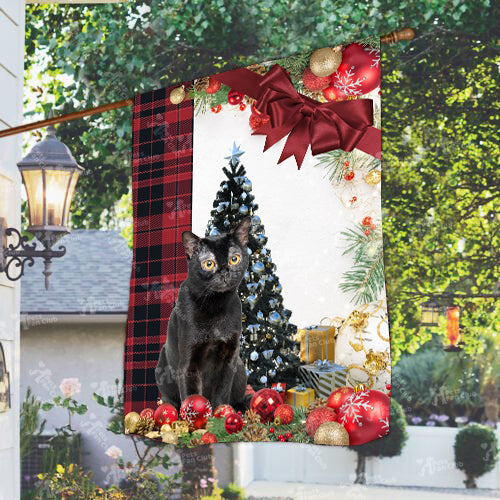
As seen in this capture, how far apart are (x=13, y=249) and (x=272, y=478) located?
63.0 inches

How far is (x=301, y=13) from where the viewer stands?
150 inches

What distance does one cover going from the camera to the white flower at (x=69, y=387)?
131 inches

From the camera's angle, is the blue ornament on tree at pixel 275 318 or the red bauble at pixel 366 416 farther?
the blue ornament on tree at pixel 275 318

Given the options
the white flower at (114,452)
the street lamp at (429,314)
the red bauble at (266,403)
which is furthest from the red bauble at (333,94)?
the street lamp at (429,314)

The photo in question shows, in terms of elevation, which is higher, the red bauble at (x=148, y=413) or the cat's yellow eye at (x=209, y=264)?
the cat's yellow eye at (x=209, y=264)

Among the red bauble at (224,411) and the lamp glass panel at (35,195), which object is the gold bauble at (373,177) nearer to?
the red bauble at (224,411)

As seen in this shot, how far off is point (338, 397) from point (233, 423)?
0.99ft

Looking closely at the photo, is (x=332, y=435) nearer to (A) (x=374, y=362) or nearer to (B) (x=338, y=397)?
(B) (x=338, y=397)

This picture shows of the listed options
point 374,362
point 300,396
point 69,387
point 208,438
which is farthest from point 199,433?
point 69,387

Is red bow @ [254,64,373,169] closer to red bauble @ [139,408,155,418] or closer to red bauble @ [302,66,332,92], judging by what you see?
red bauble @ [302,66,332,92]

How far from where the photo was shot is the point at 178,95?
215 centimetres

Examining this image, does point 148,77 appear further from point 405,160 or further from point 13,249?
point 13,249

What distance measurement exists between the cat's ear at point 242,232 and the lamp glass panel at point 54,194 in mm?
744

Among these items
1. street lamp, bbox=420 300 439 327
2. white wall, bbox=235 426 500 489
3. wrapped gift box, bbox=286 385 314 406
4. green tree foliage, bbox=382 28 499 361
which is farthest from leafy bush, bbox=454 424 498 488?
wrapped gift box, bbox=286 385 314 406
